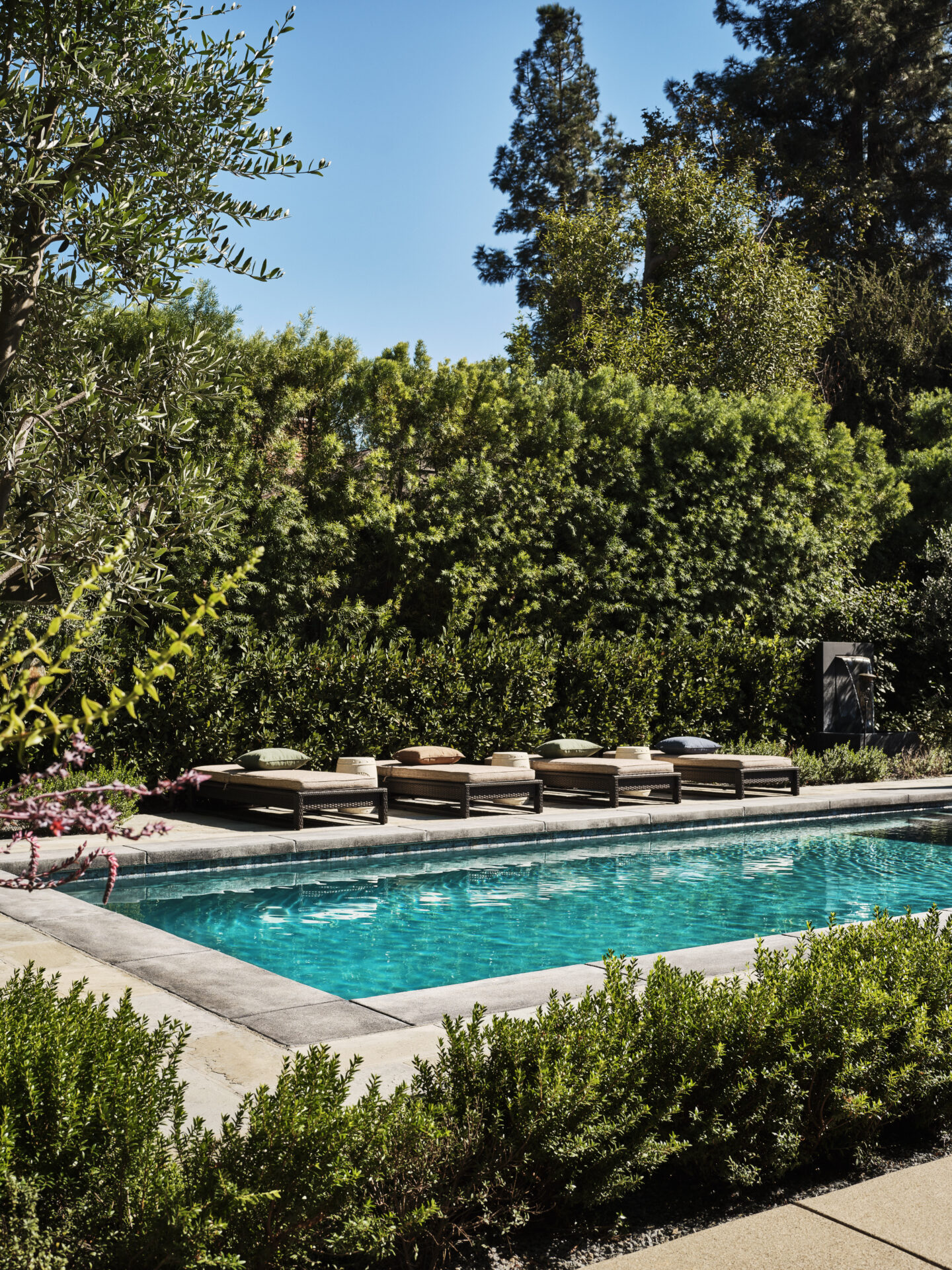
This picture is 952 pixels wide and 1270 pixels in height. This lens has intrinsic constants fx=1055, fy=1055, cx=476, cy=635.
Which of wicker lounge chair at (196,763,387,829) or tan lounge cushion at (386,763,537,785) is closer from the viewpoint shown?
wicker lounge chair at (196,763,387,829)

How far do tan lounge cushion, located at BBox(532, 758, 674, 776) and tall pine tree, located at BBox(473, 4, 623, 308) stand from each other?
74.4 ft

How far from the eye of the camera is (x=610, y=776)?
1197cm

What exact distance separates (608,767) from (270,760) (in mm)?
3858

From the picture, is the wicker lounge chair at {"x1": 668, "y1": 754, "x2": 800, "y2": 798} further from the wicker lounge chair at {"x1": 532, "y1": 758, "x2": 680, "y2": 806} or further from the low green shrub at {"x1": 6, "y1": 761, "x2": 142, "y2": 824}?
the low green shrub at {"x1": 6, "y1": 761, "x2": 142, "y2": 824}

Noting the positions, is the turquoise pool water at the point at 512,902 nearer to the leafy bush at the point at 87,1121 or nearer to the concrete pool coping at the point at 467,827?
the concrete pool coping at the point at 467,827

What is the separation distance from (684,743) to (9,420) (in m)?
10.3

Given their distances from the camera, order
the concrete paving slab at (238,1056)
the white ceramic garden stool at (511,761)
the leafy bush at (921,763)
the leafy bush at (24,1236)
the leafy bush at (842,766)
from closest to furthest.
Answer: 1. the leafy bush at (24,1236)
2. the concrete paving slab at (238,1056)
3. the white ceramic garden stool at (511,761)
4. the leafy bush at (842,766)
5. the leafy bush at (921,763)

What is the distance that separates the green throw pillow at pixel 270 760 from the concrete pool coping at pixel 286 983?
13.6ft

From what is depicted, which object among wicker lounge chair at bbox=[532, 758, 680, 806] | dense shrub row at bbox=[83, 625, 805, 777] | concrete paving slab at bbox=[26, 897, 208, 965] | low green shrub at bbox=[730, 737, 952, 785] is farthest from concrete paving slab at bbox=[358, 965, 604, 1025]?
low green shrub at bbox=[730, 737, 952, 785]

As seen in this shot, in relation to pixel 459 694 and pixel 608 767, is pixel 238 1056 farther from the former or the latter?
pixel 459 694

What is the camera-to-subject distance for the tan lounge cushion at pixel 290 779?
986 centimetres

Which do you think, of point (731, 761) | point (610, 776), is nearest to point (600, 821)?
point (610, 776)

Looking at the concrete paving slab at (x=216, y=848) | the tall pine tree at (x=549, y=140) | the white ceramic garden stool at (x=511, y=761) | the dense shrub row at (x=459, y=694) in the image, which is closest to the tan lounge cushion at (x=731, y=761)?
the dense shrub row at (x=459, y=694)

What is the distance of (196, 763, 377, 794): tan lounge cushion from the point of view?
9.86 meters
